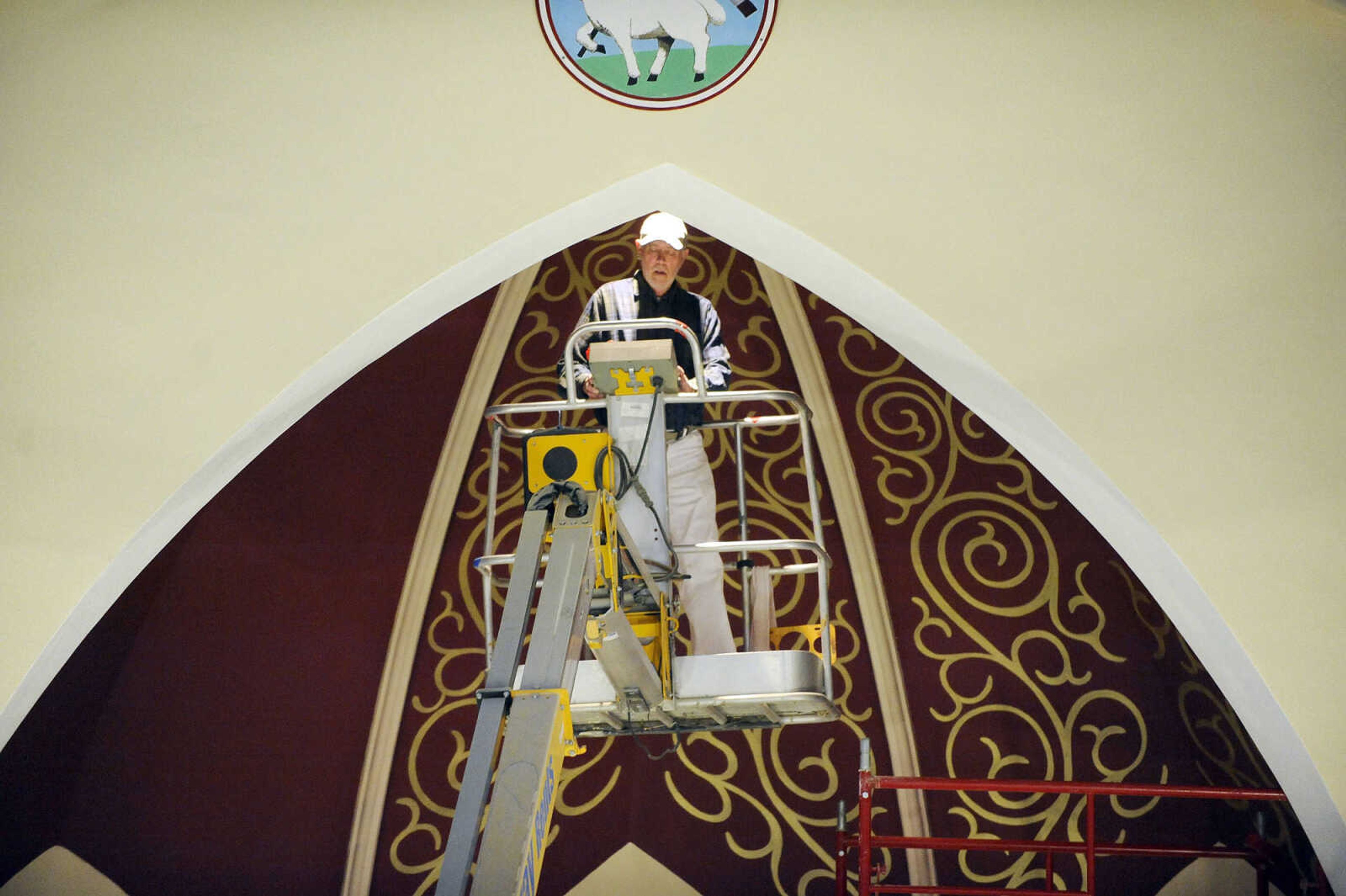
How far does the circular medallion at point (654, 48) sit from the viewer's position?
12.2 feet

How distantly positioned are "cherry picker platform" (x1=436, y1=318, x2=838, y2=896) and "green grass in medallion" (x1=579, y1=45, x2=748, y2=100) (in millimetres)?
699

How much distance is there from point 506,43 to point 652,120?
50 cm

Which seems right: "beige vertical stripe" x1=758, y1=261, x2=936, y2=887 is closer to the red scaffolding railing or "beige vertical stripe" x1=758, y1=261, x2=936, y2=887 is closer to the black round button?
the red scaffolding railing

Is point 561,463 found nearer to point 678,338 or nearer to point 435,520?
point 678,338

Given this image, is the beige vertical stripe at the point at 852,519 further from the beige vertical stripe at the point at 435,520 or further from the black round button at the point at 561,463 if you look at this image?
the black round button at the point at 561,463

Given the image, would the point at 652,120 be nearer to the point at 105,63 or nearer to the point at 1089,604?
the point at 105,63

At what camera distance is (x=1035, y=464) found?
3.76 m

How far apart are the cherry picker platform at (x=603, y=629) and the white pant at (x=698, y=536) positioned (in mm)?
135

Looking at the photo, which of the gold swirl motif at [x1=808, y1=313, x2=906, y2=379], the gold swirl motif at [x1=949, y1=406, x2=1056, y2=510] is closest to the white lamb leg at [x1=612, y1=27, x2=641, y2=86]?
the gold swirl motif at [x1=808, y1=313, x2=906, y2=379]

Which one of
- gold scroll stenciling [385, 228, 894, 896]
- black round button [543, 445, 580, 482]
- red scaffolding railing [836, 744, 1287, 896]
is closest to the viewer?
black round button [543, 445, 580, 482]

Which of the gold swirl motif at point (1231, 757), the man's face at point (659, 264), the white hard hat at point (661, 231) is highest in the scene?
the white hard hat at point (661, 231)

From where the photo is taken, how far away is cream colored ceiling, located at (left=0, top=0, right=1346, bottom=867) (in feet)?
11.7

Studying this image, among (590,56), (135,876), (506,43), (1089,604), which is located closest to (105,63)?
(506,43)

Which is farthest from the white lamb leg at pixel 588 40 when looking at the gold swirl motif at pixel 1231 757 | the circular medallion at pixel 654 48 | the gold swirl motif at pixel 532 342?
the gold swirl motif at pixel 1231 757
